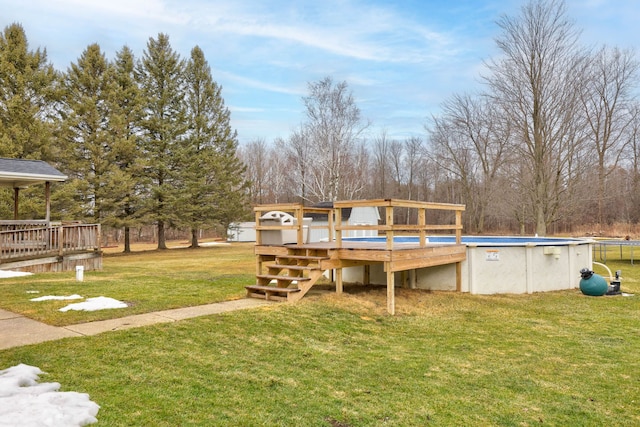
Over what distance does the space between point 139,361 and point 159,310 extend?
80.0 inches

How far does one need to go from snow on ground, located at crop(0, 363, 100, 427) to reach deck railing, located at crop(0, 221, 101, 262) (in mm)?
9794

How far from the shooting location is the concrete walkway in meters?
4.36

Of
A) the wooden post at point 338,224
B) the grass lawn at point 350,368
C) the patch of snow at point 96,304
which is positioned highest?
the wooden post at point 338,224

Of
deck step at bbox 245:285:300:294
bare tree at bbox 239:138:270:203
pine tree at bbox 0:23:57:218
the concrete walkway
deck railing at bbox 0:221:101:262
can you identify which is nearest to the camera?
the concrete walkway

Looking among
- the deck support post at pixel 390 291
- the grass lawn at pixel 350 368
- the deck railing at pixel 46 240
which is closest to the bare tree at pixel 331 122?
the deck railing at pixel 46 240

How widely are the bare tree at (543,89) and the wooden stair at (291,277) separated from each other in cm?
1250

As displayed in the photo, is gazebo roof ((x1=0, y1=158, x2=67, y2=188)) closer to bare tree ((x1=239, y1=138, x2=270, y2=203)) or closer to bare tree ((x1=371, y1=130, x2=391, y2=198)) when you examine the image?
bare tree ((x1=239, y1=138, x2=270, y2=203))

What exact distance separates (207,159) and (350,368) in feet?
72.3

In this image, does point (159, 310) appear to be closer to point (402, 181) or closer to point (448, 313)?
point (448, 313)

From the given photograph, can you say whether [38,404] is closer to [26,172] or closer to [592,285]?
[592,285]

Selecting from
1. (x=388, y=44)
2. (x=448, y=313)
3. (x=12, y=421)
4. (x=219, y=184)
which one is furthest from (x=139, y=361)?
(x=219, y=184)

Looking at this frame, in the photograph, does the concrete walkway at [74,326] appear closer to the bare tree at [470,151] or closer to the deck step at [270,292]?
the deck step at [270,292]

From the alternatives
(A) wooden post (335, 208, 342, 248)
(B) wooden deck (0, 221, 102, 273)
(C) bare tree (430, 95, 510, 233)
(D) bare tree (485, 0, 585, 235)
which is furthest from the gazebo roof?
(C) bare tree (430, 95, 510, 233)

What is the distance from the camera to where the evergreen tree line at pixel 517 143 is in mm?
16312
